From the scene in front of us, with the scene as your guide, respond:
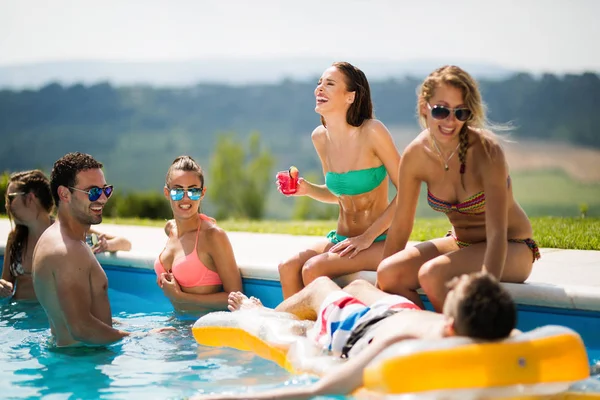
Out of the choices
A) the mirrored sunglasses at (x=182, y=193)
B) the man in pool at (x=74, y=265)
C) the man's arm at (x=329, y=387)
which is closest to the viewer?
the man's arm at (x=329, y=387)

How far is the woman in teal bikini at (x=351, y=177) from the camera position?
5.20 metres

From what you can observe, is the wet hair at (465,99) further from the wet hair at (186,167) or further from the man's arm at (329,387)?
the wet hair at (186,167)

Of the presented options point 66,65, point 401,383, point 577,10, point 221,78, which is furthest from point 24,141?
point 401,383

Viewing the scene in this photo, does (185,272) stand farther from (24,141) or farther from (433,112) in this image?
(24,141)

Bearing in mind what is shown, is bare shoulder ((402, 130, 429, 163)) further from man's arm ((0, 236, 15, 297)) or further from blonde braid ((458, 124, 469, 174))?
man's arm ((0, 236, 15, 297))

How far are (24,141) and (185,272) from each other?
77.4 ft

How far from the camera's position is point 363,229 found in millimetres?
5383

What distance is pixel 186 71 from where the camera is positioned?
3039cm

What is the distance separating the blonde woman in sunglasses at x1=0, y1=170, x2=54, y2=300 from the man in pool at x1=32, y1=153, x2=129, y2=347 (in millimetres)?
1612

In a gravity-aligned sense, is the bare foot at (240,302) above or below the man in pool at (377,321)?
below

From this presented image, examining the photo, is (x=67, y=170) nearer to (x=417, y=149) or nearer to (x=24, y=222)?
(x=24, y=222)

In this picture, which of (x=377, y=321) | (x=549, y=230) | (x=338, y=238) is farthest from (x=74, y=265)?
(x=549, y=230)

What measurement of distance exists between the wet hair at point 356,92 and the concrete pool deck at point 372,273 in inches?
44.2

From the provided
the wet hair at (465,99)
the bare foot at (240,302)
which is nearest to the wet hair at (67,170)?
the bare foot at (240,302)
